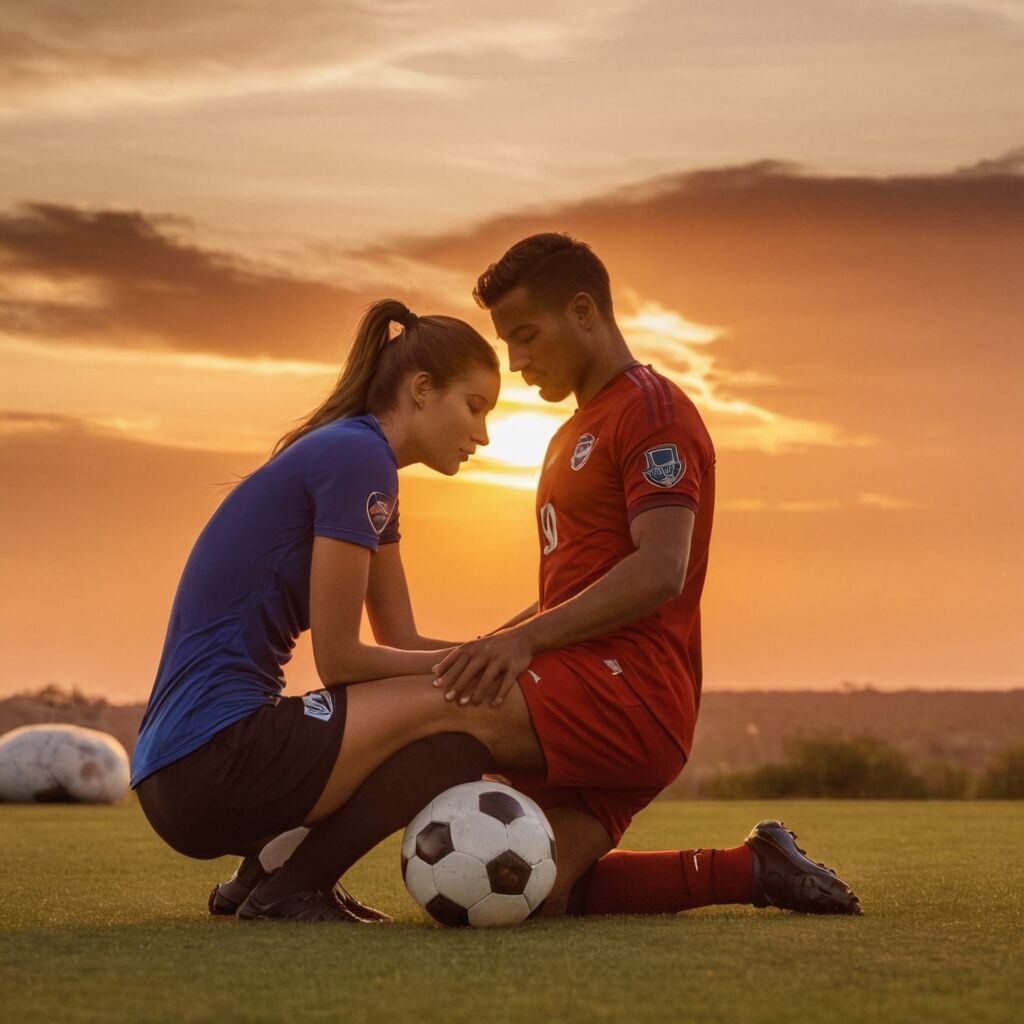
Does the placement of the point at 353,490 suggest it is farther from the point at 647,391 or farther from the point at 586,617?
the point at 647,391

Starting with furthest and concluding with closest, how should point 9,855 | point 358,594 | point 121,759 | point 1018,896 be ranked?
point 121,759 → point 9,855 → point 1018,896 → point 358,594

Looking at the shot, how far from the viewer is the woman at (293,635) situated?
14.3 feet

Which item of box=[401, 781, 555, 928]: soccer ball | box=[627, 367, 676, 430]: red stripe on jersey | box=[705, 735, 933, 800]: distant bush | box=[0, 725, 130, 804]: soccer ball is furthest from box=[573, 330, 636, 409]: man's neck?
box=[705, 735, 933, 800]: distant bush

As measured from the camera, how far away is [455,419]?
4.71m

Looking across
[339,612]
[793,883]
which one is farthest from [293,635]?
[793,883]

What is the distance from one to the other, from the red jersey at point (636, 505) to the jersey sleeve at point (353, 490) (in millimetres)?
678

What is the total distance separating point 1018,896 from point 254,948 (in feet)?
9.67

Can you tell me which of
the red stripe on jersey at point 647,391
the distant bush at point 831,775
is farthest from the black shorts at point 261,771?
the distant bush at point 831,775

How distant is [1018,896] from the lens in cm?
542

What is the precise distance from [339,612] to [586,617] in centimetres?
72

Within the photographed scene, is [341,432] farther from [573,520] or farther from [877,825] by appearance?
[877,825]

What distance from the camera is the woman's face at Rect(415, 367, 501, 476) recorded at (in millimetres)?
4699

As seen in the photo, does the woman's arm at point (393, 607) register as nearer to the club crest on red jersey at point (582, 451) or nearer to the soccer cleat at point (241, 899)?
the club crest on red jersey at point (582, 451)

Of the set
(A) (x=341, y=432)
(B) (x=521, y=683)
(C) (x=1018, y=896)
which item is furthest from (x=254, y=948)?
(C) (x=1018, y=896)
